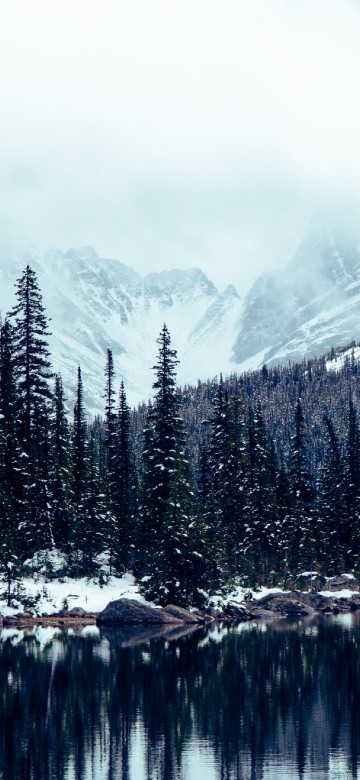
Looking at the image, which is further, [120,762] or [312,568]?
[312,568]

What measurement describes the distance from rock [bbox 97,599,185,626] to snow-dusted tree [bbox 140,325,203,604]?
192 cm

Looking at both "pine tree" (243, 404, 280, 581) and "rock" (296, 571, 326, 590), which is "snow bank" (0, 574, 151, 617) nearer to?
"pine tree" (243, 404, 280, 581)

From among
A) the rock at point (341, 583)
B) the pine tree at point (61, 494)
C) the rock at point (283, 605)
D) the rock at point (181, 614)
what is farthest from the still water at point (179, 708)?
the rock at point (341, 583)

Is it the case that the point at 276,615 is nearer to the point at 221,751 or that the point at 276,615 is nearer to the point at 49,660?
the point at 49,660

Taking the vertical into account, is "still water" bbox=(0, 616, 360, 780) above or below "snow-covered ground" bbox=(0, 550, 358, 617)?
below

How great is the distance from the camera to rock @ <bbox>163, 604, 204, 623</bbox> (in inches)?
3056

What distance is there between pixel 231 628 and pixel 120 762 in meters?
40.1

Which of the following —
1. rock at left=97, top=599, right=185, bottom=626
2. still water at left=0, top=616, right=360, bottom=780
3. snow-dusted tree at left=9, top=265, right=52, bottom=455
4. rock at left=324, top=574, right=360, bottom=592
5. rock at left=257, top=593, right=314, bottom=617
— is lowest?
still water at left=0, top=616, right=360, bottom=780

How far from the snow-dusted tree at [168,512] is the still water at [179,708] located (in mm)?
13449

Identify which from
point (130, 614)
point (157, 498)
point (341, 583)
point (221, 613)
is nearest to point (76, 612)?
point (130, 614)

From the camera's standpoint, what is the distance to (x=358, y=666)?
2093 inches

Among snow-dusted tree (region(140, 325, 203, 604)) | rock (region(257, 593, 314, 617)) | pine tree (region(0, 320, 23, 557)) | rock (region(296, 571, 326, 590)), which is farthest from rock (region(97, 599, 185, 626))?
rock (region(296, 571, 326, 590))

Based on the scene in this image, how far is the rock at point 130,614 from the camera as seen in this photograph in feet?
251

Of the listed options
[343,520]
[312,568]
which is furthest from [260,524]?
[343,520]
